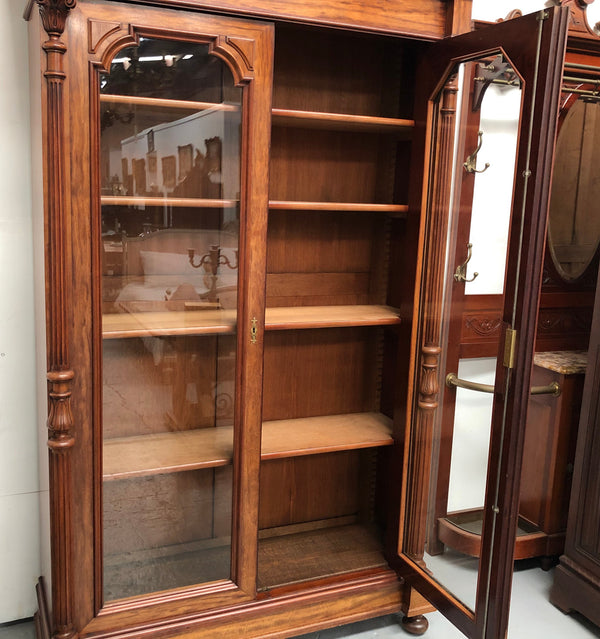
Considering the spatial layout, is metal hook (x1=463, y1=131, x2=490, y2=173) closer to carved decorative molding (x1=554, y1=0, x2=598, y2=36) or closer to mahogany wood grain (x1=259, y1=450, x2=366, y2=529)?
carved decorative molding (x1=554, y1=0, x2=598, y2=36)

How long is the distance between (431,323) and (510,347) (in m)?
0.35

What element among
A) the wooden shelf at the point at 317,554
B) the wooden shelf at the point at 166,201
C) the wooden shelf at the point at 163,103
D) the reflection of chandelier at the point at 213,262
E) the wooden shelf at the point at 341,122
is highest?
the wooden shelf at the point at 341,122

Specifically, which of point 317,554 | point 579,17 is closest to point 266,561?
point 317,554

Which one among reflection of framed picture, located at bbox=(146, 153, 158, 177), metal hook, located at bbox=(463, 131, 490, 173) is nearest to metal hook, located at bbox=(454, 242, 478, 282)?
metal hook, located at bbox=(463, 131, 490, 173)

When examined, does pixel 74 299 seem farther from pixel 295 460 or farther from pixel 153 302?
pixel 295 460

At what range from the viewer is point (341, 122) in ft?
5.61

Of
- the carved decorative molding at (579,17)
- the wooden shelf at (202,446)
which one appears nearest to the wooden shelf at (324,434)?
the wooden shelf at (202,446)

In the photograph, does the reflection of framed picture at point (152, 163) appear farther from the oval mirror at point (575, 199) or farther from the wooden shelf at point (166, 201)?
the oval mirror at point (575, 199)

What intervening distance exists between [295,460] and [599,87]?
1.53 meters

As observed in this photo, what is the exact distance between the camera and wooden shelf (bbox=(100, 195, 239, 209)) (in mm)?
1414

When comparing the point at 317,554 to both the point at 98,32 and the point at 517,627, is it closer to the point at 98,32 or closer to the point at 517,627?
the point at 517,627

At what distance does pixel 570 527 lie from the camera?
6.69ft

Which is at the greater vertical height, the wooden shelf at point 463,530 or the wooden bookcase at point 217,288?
the wooden bookcase at point 217,288

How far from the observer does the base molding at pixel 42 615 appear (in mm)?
1627
